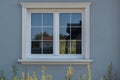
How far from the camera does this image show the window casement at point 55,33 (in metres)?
8.80

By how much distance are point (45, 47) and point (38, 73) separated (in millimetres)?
769

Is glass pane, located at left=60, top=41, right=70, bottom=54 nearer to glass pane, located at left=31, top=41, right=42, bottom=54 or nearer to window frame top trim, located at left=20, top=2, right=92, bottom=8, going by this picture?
glass pane, located at left=31, top=41, right=42, bottom=54

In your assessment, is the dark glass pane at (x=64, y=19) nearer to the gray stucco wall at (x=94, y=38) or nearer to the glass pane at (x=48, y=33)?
the glass pane at (x=48, y=33)

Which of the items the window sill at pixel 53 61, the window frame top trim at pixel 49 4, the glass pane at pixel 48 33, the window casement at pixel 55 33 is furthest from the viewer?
the glass pane at pixel 48 33

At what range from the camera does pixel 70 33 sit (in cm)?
891

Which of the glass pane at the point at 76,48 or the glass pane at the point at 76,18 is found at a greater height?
the glass pane at the point at 76,18

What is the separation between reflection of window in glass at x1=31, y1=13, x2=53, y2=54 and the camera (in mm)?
8906

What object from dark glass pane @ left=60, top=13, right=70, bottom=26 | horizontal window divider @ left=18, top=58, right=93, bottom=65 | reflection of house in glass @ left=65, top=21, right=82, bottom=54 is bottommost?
horizontal window divider @ left=18, top=58, right=93, bottom=65

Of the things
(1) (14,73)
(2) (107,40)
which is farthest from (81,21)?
(1) (14,73)

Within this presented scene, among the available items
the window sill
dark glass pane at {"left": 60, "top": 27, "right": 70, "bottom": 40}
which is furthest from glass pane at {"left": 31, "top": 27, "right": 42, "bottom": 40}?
the window sill

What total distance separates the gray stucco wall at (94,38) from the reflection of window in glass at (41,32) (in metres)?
0.43

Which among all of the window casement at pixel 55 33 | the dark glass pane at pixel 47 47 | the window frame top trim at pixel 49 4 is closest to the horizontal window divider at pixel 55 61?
the window casement at pixel 55 33

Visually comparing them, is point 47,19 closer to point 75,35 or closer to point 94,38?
point 75,35

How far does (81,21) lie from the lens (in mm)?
8852
